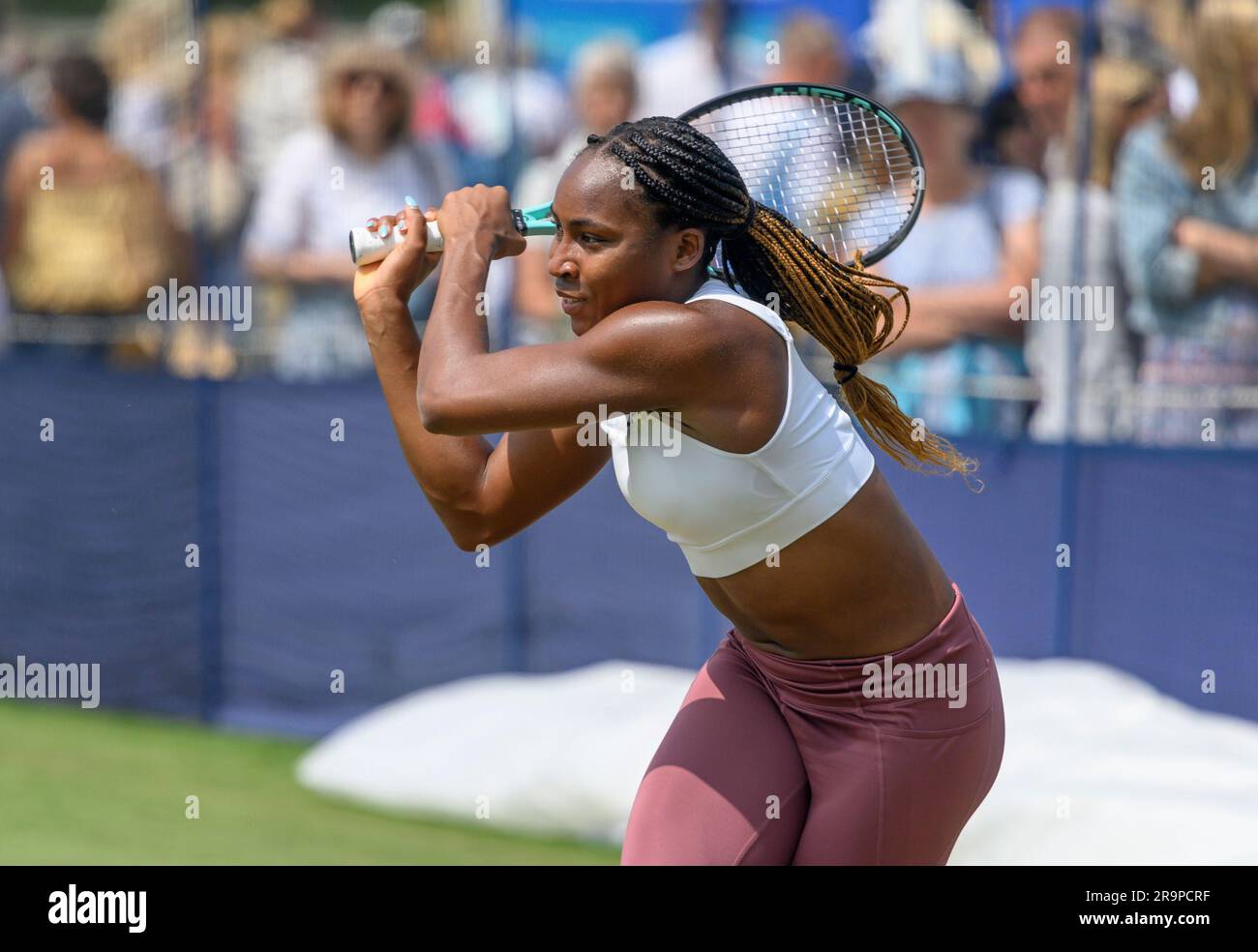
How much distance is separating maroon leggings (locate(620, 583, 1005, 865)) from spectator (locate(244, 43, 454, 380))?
4.10m

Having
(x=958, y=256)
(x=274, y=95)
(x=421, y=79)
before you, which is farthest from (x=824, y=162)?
(x=274, y=95)

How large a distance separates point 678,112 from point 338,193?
1494 mm

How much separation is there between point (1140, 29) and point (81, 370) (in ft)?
14.3

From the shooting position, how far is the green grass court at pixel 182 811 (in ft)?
17.0

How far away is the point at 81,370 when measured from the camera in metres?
6.87

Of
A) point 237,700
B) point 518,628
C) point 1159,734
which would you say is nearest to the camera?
point 1159,734

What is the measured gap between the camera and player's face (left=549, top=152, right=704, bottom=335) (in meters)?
2.65

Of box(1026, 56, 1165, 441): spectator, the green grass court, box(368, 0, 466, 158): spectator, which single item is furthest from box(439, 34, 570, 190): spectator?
the green grass court

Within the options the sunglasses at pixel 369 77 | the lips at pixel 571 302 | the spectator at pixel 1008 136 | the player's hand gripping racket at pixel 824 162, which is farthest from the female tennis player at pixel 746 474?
the sunglasses at pixel 369 77

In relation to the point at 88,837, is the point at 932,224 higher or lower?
higher

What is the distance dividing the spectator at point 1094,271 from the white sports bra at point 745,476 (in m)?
3.21

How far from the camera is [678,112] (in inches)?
247

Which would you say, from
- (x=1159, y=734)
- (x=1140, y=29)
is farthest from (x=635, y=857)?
(x=1140, y=29)
